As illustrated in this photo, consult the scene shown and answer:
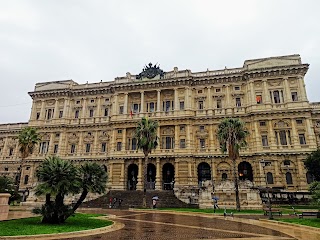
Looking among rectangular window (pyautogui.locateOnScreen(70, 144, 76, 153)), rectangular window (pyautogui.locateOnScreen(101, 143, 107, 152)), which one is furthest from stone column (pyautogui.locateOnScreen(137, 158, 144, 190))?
rectangular window (pyautogui.locateOnScreen(70, 144, 76, 153))

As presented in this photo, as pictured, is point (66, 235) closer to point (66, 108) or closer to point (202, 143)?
point (202, 143)

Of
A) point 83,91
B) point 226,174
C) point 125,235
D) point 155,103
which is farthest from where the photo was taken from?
point 83,91

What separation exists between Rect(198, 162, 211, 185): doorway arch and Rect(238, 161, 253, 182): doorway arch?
5.02 meters

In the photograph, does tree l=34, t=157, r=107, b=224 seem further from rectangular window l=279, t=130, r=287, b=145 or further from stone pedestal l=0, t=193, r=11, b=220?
rectangular window l=279, t=130, r=287, b=145

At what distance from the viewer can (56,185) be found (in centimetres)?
1642

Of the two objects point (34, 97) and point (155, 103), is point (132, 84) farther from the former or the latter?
point (34, 97)

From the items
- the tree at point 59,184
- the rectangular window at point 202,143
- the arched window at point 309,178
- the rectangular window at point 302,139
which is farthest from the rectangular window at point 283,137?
the tree at point 59,184

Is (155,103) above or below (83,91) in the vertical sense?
below

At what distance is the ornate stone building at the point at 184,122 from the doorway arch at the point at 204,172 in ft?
0.55

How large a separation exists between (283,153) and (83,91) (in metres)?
39.0

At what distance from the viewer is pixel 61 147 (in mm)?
48375

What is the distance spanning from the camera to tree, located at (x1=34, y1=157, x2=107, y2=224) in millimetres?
16469

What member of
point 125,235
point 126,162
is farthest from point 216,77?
point 125,235

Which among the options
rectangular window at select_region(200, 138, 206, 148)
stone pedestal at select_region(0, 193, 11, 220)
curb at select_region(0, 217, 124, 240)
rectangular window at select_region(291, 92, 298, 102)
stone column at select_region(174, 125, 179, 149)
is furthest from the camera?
rectangular window at select_region(200, 138, 206, 148)
